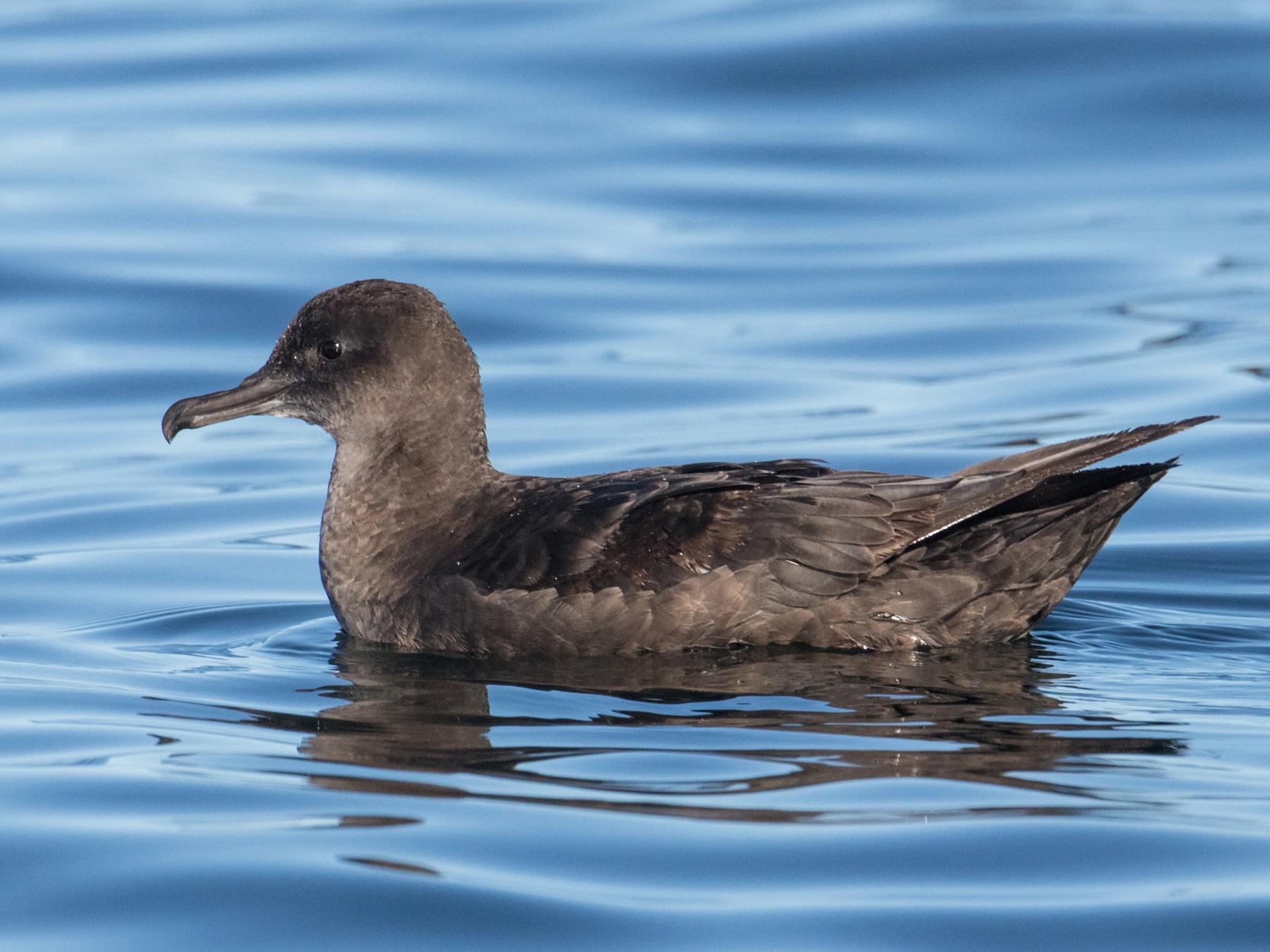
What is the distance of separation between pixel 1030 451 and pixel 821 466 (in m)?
0.77

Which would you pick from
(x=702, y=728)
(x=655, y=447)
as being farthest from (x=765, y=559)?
(x=655, y=447)

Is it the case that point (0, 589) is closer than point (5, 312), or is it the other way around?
point (0, 589)

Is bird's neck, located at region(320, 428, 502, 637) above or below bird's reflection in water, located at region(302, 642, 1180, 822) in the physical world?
above

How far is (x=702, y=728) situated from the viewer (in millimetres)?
6211

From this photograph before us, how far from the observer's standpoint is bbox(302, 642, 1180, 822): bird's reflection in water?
5.60 meters

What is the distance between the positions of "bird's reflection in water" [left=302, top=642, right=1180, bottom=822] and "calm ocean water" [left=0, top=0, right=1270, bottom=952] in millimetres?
26

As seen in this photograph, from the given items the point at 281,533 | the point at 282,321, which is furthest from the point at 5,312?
the point at 281,533

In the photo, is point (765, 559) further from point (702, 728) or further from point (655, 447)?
point (655, 447)

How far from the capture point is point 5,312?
561 inches

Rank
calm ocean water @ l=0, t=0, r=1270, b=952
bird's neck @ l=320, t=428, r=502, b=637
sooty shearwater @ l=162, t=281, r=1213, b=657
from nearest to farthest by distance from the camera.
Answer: calm ocean water @ l=0, t=0, r=1270, b=952
sooty shearwater @ l=162, t=281, r=1213, b=657
bird's neck @ l=320, t=428, r=502, b=637

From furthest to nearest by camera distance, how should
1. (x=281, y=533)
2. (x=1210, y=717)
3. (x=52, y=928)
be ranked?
(x=281, y=533)
(x=1210, y=717)
(x=52, y=928)

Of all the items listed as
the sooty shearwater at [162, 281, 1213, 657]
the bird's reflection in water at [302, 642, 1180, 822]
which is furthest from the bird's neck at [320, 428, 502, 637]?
the bird's reflection in water at [302, 642, 1180, 822]

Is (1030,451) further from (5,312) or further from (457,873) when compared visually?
(5,312)

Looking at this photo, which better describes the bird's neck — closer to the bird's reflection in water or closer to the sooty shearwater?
the sooty shearwater
